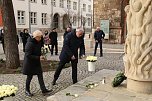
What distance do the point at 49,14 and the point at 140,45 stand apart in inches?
1714

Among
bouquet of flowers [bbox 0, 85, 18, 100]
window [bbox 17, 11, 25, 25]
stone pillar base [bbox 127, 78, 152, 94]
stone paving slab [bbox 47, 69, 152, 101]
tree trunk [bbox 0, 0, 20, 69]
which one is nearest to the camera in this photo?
bouquet of flowers [bbox 0, 85, 18, 100]

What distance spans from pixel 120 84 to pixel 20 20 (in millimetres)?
35765

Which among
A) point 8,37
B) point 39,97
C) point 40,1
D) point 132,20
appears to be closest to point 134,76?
point 132,20

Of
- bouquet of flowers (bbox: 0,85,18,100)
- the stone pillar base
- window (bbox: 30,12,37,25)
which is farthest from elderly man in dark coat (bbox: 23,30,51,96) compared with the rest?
window (bbox: 30,12,37,25)

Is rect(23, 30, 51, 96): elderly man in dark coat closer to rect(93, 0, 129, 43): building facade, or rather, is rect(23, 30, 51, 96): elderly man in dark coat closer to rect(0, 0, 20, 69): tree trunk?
rect(0, 0, 20, 69): tree trunk

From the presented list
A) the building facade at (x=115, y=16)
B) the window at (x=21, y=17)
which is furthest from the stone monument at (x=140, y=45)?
the window at (x=21, y=17)

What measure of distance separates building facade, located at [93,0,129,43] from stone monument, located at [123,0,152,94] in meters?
17.4

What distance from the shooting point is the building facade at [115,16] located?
2402 cm

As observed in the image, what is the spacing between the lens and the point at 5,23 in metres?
11.6

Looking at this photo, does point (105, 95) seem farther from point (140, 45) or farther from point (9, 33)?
point (9, 33)

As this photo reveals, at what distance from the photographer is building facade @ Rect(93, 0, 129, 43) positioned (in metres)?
24.0

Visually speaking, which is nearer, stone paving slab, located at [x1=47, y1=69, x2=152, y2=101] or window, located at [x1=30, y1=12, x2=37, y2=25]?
stone paving slab, located at [x1=47, y1=69, x2=152, y2=101]

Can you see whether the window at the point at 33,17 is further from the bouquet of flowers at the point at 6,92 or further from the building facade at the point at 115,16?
the bouquet of flowers at the point at 6,92

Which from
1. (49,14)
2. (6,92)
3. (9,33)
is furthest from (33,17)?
(6,92)
